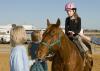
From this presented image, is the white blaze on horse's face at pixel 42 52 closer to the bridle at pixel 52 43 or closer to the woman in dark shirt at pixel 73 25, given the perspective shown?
the bridle at pixel 52 43

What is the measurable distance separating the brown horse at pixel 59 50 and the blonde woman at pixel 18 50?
128cm

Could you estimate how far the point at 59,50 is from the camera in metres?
8.52

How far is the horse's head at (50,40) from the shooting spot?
25.5 ft

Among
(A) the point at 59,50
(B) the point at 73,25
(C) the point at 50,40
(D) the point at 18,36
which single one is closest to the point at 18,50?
(D) the point at 18,36

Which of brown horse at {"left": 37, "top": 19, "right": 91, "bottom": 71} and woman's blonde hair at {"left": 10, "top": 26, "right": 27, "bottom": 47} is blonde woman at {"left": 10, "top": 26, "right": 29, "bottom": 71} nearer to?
woman's blonde hair at {"left": 10, "top": 26, "right": 27, "bottom": 47}

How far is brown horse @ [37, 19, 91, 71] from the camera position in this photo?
7914mm

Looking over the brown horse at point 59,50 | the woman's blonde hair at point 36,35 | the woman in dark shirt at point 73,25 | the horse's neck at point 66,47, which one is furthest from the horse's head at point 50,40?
the woman in dark shirt at point 73,25

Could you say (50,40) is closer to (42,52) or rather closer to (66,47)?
(42,52)

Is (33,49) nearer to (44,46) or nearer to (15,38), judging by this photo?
(44,46)

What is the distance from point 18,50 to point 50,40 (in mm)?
1747

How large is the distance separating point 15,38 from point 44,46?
1675 millimetres

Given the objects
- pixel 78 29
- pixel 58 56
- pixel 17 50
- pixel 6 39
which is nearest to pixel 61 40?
pixel 58 56

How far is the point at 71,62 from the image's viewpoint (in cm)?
881

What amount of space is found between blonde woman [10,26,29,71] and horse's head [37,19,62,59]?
128cm
